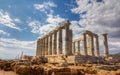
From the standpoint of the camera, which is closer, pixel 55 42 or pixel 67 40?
pixel 67 40

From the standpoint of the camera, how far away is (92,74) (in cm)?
1065

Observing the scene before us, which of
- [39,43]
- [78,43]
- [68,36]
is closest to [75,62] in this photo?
[68,36]

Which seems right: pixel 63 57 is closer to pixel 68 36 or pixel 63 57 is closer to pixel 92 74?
pixel 68 36

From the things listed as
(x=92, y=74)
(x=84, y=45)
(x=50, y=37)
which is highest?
(x=50, y=37)

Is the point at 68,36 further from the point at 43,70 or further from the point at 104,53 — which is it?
the point at 43,70

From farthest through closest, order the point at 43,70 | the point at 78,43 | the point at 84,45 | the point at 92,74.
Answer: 1. the point at 78,43
2. the point at 84,45
3. the point at 92,74
4. the point at 43,70

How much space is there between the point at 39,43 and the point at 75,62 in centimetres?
2739

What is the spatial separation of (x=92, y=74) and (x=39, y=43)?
3927 cm

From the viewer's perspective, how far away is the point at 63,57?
87.9 ft

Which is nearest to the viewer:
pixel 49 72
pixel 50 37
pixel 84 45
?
pixel 49 72

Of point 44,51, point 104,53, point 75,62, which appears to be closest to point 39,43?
point 44,51

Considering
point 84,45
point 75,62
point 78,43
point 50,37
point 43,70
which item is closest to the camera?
point 43,70

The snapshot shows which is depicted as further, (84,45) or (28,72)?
(84,45)

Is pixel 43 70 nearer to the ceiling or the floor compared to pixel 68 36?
nearer to the floor
